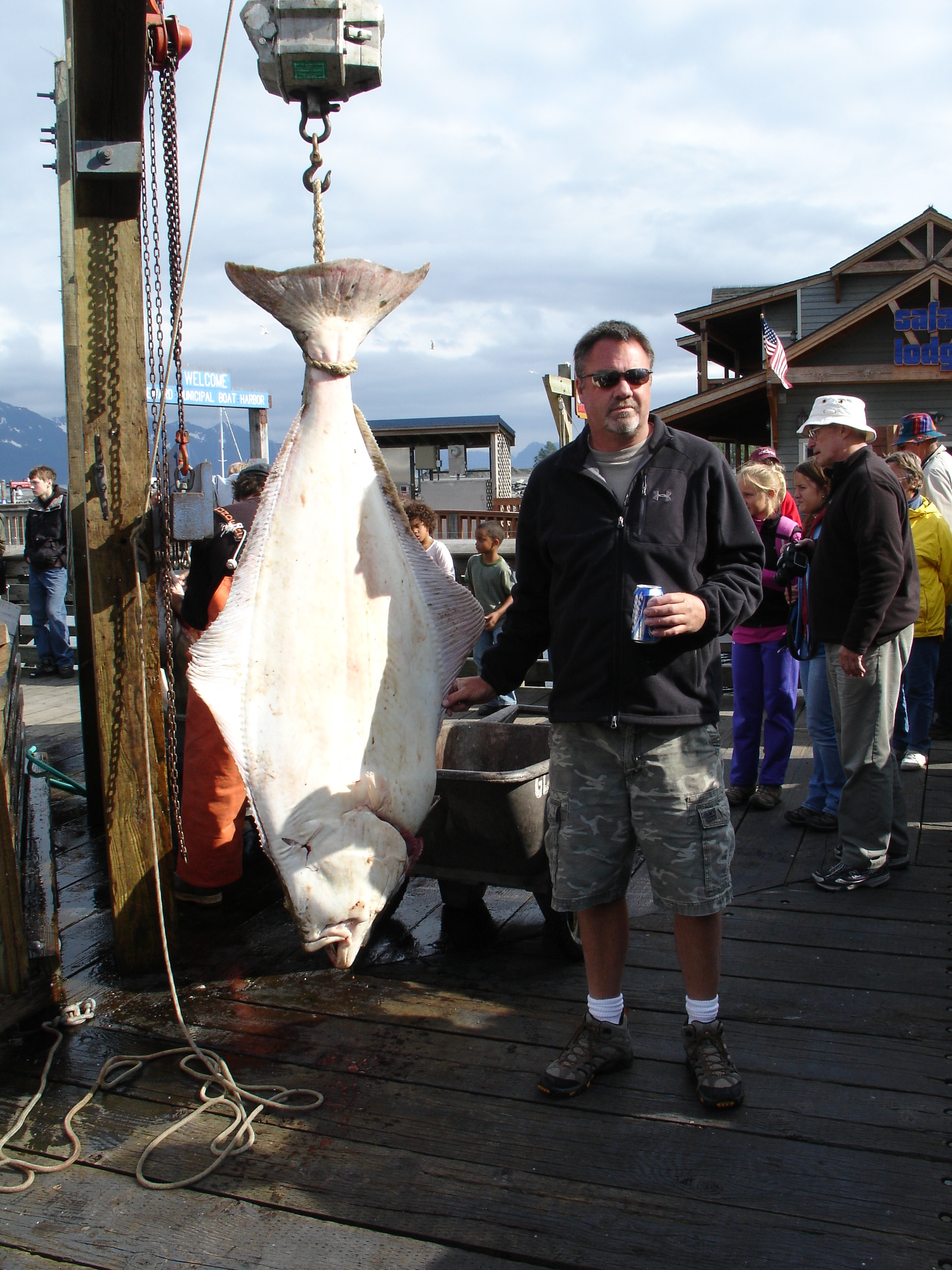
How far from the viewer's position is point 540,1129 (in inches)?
83.5

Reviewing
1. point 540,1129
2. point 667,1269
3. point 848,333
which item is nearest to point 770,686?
point 540,1129

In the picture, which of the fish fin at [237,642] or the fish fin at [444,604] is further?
the fish fin at [444,604]

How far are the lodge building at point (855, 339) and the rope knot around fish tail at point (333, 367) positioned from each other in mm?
10801

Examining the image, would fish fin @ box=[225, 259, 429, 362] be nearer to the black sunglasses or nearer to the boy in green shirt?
the black sunglasses

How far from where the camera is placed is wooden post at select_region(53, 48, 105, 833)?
4191 mm

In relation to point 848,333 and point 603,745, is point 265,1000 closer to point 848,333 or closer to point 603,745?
point 603,745

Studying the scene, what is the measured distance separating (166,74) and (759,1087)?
3373mm

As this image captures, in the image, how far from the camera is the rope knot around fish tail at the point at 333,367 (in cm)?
210

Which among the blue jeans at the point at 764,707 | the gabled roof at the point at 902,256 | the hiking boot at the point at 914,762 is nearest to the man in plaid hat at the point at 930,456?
the hiking boot at the point at 914,762

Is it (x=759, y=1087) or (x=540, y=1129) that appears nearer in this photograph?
(x=540, y=1129)

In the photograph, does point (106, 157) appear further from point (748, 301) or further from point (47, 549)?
point (748, 301)

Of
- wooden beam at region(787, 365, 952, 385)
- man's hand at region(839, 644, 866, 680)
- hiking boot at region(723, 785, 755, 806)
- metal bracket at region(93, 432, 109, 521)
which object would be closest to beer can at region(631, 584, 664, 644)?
man's hand at region(839, 644, 866, 680)

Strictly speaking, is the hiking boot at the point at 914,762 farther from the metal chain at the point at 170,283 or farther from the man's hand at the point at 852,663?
the metal chain at the point at 170,283

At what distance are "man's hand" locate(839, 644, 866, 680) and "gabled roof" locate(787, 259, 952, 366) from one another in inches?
449
